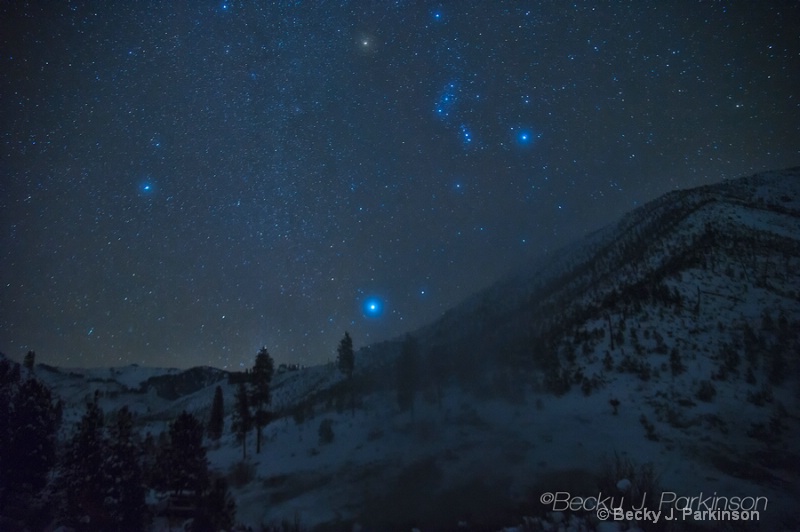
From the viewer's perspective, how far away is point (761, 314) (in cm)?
3859

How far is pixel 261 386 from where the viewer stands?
170 ft

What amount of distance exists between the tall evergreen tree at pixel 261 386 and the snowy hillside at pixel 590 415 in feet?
10.5

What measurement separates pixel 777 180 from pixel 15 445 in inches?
5251

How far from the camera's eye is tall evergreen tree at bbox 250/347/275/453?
49.9 m

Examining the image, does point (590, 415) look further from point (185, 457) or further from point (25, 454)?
point (25, 454)

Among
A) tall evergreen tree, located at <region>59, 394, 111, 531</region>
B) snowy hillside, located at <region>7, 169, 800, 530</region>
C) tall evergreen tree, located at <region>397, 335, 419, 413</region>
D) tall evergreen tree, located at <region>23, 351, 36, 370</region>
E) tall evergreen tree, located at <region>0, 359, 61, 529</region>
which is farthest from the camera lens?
tall evergreen tree, located at <region>23, 351, 36, 370</region>

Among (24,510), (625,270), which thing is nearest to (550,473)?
(24,510)

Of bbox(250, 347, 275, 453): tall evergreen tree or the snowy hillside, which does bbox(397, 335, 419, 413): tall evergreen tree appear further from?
bbox(250, 347, 275, 453): tall evergreen tree

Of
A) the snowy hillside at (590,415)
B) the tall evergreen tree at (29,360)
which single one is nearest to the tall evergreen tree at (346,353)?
the snowy hillside at (590,415)

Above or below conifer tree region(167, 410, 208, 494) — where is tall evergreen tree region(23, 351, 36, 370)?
above

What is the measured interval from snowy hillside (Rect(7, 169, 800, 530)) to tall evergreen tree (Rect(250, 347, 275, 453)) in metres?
3.20

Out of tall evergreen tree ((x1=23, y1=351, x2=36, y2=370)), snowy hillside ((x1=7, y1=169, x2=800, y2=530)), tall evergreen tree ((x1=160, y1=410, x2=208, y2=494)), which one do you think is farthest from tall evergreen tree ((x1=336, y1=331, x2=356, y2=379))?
tall evergreen tree ((x1=23, y1=351, x2=36, y2=370))

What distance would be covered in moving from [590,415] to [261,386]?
36.5 metres

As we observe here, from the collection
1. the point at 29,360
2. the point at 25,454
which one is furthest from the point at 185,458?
the point at 29,360
